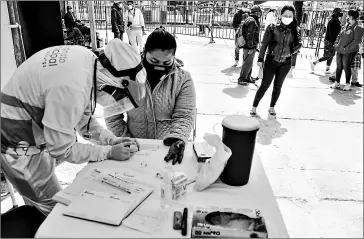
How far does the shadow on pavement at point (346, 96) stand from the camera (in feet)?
16.8

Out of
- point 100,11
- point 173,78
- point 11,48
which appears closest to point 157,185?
point 173,78

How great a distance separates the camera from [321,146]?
3631mm

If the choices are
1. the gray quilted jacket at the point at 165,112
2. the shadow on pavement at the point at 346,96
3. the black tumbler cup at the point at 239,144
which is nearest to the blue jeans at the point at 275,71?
the shadow on pavement at the point at 346,96

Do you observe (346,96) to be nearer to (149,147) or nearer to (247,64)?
(247,64)

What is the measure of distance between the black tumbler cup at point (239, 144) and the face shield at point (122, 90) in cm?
45

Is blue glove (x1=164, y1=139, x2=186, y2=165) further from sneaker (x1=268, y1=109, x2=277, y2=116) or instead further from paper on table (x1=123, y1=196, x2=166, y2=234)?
sneaker (x1=268, y1=109, x2=277, y2=116)

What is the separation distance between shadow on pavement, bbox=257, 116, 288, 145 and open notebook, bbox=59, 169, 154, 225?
2.58m

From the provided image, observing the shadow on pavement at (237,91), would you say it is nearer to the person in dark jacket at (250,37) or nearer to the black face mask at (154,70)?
the person in dark jacket at (250,37)

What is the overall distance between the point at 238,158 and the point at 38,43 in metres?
2.09

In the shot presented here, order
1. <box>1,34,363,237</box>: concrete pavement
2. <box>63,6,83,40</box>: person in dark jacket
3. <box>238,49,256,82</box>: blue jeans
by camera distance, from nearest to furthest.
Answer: <box>1,34,363,237</box>: concrete pavement, <box>238,49,256,82</box>: blue jeans, <box>63,6,83,40</box>: person in dark jacket

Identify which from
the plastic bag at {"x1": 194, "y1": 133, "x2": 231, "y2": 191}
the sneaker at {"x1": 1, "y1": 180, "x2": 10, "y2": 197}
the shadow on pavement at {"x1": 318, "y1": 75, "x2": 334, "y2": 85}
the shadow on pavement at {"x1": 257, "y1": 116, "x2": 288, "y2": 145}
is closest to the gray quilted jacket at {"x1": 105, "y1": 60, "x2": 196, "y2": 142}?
the plastic bag at {"x1": 194, "y1": 133, "x2": 231, "y2": 191}

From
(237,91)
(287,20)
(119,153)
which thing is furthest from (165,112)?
(237,91)

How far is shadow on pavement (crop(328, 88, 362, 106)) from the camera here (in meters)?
5.13

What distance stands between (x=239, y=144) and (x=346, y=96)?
188 inches
